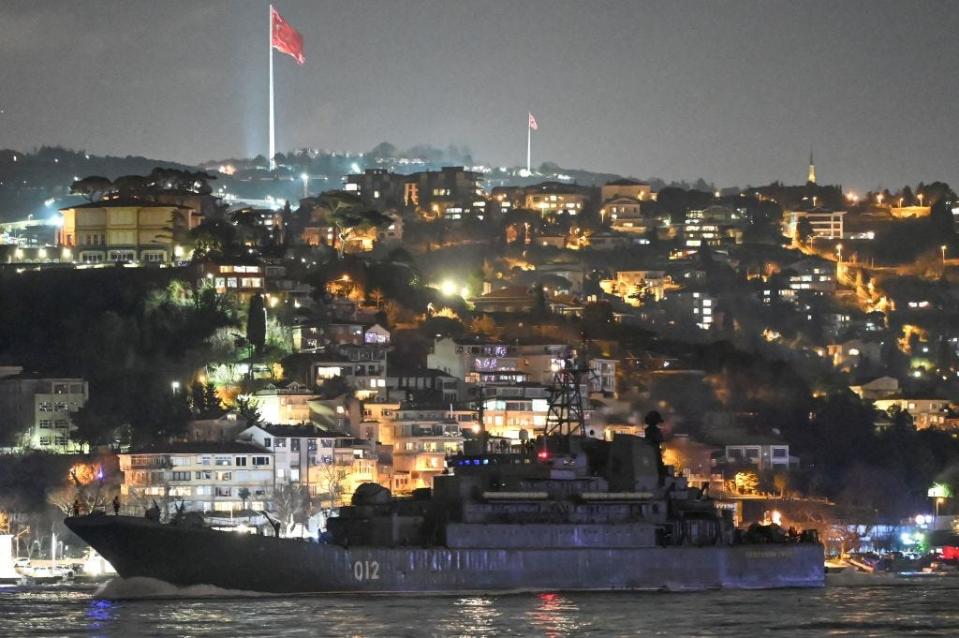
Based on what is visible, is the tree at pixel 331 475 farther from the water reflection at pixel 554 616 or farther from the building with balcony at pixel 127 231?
the water reflection at pixel 554 616

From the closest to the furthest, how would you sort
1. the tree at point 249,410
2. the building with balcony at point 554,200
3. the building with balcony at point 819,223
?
1. the tree at point 249,410
2. the building with balcony at point 554,200
3. the building with balcony at point 819,223

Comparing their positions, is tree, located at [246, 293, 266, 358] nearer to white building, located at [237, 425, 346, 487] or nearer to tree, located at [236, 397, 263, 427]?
tree, located at [236, 397, 263, 427]

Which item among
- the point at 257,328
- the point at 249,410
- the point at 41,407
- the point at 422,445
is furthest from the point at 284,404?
the point at 41,407

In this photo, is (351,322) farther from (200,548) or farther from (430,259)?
(200,548)

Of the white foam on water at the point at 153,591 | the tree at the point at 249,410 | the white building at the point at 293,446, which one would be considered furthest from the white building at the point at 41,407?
the white foam on water at the point at 153,591

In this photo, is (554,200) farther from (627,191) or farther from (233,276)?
(233,276)
